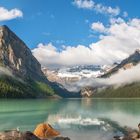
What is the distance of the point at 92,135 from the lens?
190ft

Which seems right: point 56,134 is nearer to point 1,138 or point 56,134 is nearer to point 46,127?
point 46,127

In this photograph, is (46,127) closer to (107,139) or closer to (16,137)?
(107,139)

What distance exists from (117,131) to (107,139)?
35.7ft

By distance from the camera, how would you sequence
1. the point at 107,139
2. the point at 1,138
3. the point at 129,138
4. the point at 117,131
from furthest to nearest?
the point at 117,131
the point at 107,139
the point at 129,138
the point at 1,138

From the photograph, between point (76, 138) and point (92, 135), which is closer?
point (76, 138)

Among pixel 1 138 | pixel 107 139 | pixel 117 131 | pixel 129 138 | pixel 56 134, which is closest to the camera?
pixel 1 138

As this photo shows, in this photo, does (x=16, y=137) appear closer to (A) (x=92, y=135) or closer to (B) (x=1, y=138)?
(B) (x=1, y=138)

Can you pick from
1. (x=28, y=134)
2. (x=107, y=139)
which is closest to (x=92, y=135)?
(x=107, y=139)

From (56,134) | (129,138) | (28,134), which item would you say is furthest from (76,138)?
(28,134)

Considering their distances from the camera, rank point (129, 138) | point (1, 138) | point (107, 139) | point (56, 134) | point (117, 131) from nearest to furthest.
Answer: point (1, 138) → point (129, 138) → point (107, 139) → point (56, 134) → point (117, 131)

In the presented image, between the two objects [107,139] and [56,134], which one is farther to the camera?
[56,134]

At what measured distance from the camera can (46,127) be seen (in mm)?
57469

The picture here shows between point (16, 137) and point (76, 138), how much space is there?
14.2m

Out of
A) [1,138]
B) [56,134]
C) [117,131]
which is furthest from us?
[117,131]
